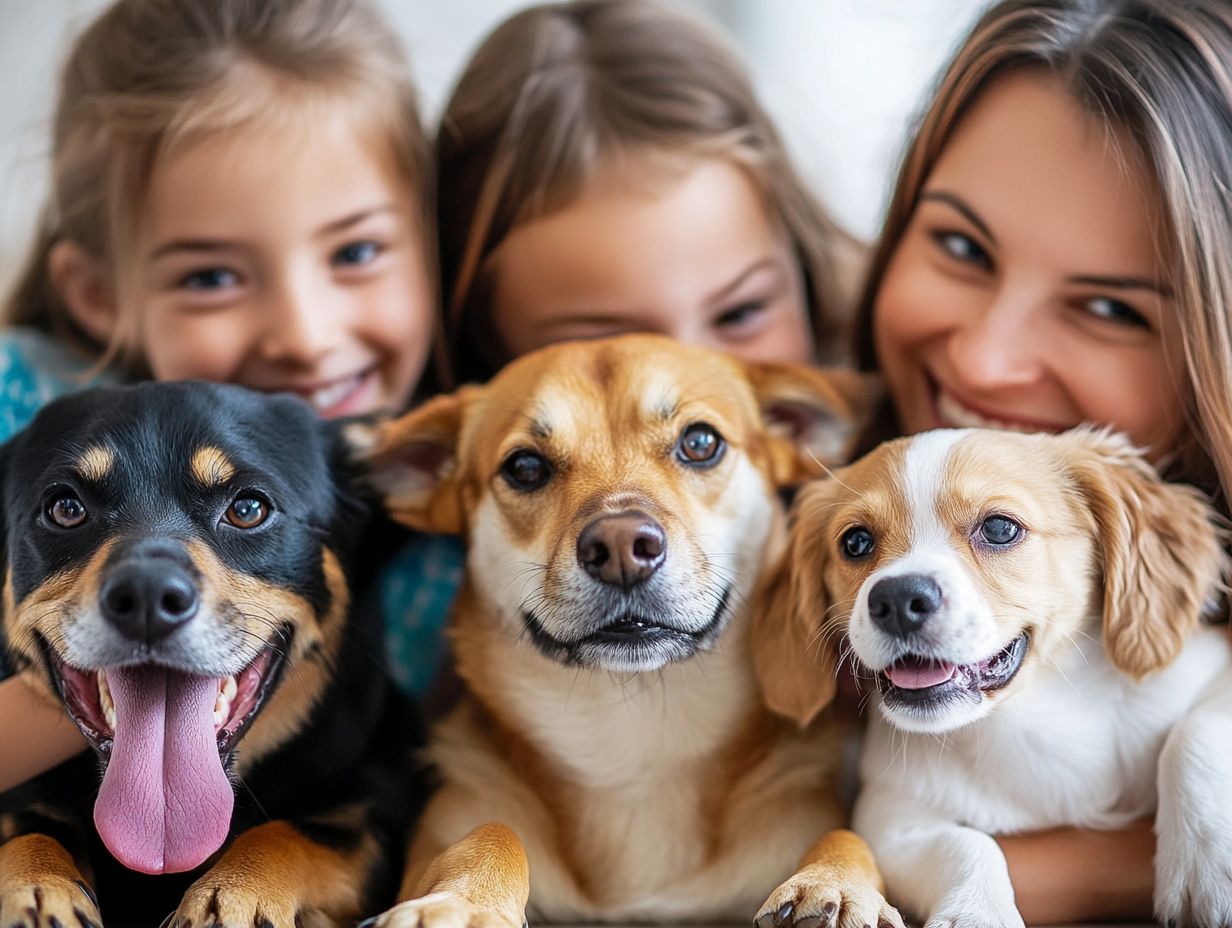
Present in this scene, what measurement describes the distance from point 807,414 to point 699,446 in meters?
0.32

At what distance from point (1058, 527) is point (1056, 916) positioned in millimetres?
570

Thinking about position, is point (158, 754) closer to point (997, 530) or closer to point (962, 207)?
point (997, 530)

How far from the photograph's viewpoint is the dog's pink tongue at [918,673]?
158 centimetres

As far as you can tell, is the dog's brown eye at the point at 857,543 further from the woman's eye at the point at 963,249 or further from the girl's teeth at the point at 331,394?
the girl's teeth at the point at 331,394

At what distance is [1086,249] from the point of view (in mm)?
1958

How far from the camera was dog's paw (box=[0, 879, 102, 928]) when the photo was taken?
56.0 inches

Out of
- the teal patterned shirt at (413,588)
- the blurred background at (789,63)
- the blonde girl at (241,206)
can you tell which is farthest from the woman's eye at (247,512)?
the blurred background at (789,63)

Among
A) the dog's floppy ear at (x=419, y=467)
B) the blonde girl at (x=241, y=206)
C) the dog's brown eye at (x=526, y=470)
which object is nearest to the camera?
the dog's brown eye at (x=526, y=470)

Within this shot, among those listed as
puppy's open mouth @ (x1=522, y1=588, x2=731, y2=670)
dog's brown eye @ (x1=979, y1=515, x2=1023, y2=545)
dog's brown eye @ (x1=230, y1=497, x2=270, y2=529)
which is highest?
dog's brown eye @ (x1=979, y1=515, x2=1023, y2=545)

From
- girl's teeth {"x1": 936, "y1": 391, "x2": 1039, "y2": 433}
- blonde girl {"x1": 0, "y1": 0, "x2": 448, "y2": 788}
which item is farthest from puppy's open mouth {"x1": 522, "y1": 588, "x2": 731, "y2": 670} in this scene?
blonde girl {"x1": 0, "y1": 0, "x2": 448, "y2": 788}

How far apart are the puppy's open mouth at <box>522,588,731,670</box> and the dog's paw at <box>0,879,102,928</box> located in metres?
0.70

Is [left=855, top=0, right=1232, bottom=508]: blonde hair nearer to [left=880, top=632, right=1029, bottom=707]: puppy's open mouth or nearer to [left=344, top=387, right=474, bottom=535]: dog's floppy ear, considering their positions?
[left=880, top=632, right=1029, bottom=707]: puppy's open mouth

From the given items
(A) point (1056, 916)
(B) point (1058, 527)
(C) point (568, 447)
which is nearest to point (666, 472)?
(C) point (568, 447)

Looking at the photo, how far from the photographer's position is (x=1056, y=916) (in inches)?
67.3
